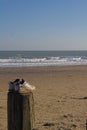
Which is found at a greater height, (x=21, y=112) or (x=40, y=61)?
(x=40, y=61)

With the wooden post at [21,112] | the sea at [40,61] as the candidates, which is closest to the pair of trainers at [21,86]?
the wooden post at [21,112]

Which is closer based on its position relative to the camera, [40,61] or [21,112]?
[21,112]

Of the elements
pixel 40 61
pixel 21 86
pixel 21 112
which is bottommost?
pixel 21 112

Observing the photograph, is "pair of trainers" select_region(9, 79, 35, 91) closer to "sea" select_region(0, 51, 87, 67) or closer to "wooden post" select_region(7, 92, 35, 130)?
"wooden post" select_region(7, 92, 35, 130)

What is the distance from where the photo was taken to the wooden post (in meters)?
3.16

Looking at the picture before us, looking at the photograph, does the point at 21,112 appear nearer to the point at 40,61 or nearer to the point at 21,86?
the point at 21,86

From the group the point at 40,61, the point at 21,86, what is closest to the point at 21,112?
the point at 21,86

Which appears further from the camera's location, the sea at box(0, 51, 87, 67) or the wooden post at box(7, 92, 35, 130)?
the sea at box(0, 51, 87, 67)

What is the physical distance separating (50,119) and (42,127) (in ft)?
3.26

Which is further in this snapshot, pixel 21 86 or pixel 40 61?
pixel 40 61

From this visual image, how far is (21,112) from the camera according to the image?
317cm

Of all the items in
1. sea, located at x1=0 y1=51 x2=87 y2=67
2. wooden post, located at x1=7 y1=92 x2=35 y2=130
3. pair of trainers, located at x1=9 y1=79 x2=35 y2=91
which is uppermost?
sea, located at x1=0 y1=51 x2=87 y2=67

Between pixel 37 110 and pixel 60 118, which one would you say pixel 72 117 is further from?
pixel 37 110

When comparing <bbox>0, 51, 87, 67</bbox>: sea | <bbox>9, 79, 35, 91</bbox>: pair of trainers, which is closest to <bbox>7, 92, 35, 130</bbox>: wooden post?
<bbox>9, 79, 35, 91</bbox>: pair of trainers
